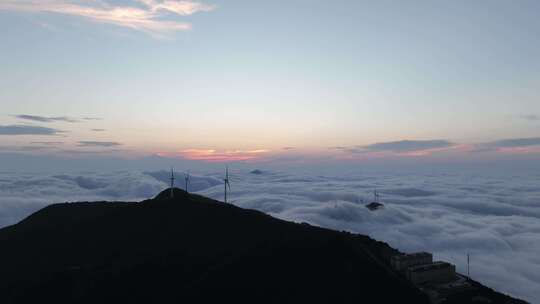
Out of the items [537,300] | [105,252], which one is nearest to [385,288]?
[105,252]

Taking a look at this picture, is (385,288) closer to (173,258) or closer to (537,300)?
(173,258)

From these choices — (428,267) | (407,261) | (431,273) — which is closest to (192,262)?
(407,261)

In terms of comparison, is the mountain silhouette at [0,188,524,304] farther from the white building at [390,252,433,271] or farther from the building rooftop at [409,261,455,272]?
the white building at [390,252,433,271]

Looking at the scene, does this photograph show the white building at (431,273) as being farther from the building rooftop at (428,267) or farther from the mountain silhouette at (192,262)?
the mountain silhouette at (192,262)

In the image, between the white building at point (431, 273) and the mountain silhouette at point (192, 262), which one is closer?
the mountain silhouette at point (192, 262)

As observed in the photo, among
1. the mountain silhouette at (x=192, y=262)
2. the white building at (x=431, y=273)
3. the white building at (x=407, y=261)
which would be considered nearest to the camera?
the mountain silhouette at (x=192, y=262)

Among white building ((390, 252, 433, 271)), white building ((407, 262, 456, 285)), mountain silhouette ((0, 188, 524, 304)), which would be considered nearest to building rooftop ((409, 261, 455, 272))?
white building ((407, 262, 456, 285))

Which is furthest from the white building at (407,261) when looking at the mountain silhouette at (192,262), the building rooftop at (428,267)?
the mountain silhouette at (192,262)

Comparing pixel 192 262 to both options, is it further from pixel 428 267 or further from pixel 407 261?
pixel 428 267
